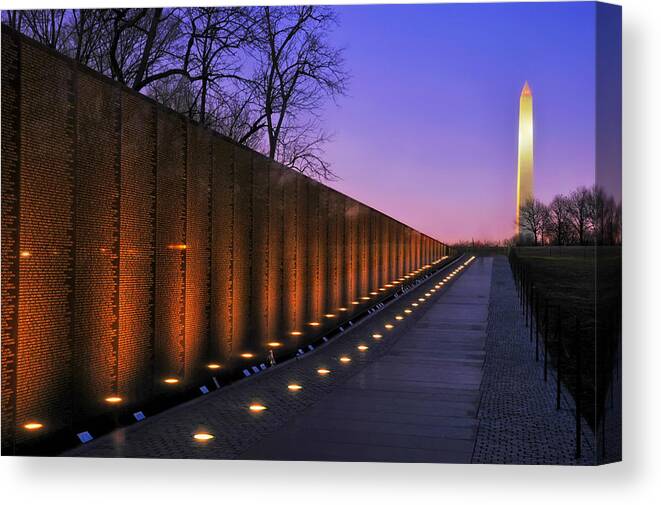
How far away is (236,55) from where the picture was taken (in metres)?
13.6

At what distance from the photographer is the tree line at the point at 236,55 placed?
40.0 feet

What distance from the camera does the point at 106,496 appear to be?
9.06 meters

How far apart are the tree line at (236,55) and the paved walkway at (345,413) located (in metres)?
3.60

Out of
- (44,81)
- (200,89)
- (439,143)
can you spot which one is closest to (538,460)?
(439,143)

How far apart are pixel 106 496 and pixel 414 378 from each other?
493 centimetres

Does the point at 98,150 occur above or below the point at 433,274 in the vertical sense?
above

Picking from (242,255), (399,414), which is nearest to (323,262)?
(242,255)

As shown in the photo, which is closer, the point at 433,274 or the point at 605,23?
the point at 605,23

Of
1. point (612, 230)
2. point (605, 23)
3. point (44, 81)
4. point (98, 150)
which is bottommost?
point (612, 230)

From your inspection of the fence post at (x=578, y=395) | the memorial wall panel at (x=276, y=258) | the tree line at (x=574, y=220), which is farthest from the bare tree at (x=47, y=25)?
the fence post at (x=578, y=395)

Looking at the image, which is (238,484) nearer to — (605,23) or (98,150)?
(98,150)

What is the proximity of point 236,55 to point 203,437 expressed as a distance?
6.92 meters

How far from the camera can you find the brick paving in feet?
31.0

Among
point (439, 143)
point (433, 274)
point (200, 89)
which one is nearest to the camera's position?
point (439, 143)
